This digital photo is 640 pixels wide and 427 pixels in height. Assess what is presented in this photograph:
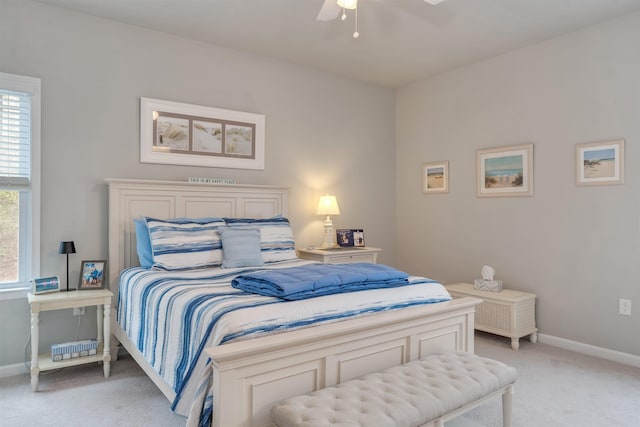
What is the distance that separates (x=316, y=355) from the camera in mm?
1828

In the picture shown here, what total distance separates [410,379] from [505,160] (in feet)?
9.41

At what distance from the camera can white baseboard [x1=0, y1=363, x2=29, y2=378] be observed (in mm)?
2855

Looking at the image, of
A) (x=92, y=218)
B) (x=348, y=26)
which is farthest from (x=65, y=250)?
(x=348, y=26)

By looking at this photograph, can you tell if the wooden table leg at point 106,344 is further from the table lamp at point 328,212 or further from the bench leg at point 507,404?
the bench leg at point 507,404

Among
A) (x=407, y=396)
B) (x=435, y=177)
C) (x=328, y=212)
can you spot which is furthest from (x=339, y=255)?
(x=407, y=396)

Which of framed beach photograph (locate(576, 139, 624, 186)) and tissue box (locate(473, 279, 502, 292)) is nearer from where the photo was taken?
framed beach photograph (locate(576, 139, 624, 186))


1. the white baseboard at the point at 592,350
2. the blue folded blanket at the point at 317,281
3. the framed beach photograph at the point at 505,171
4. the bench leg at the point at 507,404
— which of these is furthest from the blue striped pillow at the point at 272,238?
the white baseboard at the point at 592,350

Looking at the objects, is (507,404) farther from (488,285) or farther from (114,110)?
(114,110)

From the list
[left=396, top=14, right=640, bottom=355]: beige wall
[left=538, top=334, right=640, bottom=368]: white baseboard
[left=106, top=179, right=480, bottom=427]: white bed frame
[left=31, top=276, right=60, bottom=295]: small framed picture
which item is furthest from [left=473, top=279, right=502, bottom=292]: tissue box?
[left=31, top=276, right=60, bottom=295]: small framed picture

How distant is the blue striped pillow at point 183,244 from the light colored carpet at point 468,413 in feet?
2.71

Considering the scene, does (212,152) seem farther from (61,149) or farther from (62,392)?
(62,392)

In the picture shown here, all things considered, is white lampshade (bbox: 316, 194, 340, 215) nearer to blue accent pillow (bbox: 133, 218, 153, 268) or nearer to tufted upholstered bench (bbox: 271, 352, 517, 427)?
blue accent pillow (bbox: 133, 218, 153, 268)

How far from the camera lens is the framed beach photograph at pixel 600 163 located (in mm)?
3254

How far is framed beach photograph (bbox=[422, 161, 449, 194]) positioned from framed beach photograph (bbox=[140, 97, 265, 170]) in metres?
1.94
